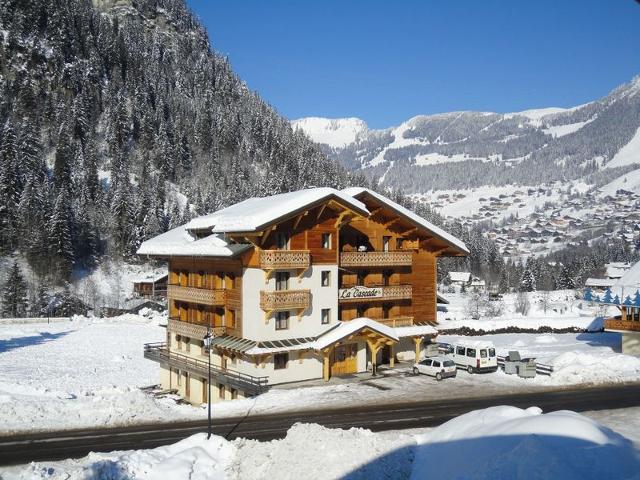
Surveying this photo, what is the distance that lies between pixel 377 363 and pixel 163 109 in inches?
6148

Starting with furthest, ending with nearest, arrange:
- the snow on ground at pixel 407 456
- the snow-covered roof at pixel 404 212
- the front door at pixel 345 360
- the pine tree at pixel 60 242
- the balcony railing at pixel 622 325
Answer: the pine tree at pixel 60 242 → the balcony railing at pixel 622 325 → the snow-covered roof at pixel 404 212 → the front door at pixel 345 360 → the snow on ground at pixel 407 456

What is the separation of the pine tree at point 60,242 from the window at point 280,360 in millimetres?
80929

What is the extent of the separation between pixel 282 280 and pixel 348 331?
5.59 metres

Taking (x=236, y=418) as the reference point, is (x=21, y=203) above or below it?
above

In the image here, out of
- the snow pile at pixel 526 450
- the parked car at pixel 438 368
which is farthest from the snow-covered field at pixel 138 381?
the snow pile at pixel 526 450

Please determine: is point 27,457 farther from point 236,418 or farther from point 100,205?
point 100,205

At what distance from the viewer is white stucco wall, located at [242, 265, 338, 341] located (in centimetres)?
3850

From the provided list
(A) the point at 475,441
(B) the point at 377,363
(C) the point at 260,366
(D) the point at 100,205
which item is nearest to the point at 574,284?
(D) the point at 100,205

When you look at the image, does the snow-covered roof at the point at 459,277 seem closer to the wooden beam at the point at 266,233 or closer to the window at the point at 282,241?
the window at the point at 282,241

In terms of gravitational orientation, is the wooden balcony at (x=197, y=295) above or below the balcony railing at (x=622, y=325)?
above

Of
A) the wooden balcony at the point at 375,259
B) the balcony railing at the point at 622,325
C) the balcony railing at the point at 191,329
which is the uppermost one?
the wooden balcony at the point at 375,259

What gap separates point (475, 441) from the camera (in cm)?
2042

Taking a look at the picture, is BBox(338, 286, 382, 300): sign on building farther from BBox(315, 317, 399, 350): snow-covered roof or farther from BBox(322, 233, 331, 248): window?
BBox(322, 233, 331, 248): window

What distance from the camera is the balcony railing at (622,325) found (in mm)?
49959
